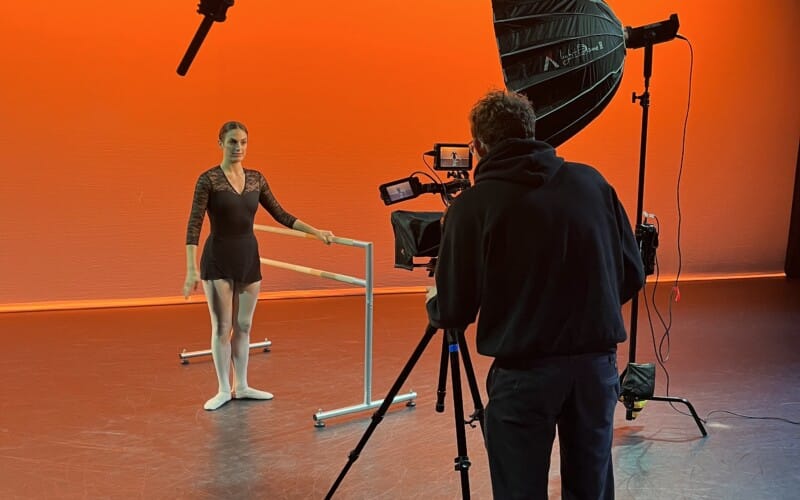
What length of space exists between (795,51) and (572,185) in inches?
305

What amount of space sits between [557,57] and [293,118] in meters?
4.16

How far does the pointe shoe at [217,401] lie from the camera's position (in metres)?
3.58

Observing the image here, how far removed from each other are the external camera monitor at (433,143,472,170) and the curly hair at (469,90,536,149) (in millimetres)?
641

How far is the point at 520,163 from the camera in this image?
5.27 feet

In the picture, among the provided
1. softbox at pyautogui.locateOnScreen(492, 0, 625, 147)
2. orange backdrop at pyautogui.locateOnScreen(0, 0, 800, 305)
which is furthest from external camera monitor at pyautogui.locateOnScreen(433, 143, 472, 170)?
orange backdrop at pyautogui.locateOnScreen(0, 0, 800, 305)

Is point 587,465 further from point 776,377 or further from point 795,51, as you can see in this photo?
point 795,51

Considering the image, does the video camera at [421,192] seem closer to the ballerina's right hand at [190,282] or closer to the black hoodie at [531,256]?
the black hoodie at [531,256]

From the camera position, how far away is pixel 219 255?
349 centimetres

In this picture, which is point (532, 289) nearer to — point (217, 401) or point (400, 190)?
point (400, 190)

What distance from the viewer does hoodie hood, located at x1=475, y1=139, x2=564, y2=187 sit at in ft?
5.25

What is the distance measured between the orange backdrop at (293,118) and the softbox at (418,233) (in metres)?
4.26

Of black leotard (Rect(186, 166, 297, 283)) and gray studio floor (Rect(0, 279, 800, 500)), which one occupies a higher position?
black leotard (Rect(186, 166, 297, 283))

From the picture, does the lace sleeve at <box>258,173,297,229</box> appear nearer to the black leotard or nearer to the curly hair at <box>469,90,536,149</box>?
the black leotard

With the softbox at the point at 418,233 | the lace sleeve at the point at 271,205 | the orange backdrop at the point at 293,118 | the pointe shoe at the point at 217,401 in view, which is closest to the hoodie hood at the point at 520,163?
the softbox at the point at 418,233
